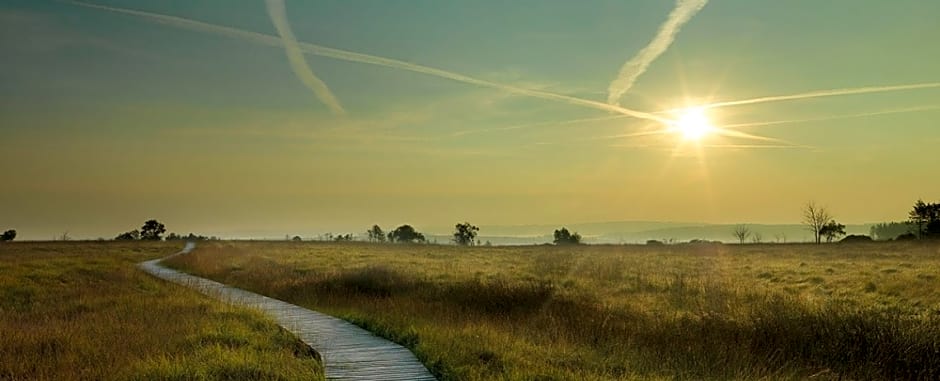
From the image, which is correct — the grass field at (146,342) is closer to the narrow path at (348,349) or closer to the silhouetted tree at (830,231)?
the narrow path at (348,349)

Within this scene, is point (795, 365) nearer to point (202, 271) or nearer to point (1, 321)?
point (1, 321)

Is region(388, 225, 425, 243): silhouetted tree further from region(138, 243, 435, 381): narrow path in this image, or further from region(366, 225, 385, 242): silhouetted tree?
region(138, 243, 435, 381): narrow path

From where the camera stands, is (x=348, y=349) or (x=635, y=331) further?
(x=635, y=331)

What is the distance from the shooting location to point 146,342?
1295 centimetres

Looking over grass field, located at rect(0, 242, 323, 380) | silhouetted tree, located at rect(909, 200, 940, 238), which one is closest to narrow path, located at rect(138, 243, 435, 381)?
grass field, located at rect(0, 242, 323, 380)

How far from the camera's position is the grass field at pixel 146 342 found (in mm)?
10516

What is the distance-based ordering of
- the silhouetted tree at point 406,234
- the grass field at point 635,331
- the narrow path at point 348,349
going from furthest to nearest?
the silhouetted tree at point 406,234 < the grass field at point 635,331 < the narrow path at point 348,349

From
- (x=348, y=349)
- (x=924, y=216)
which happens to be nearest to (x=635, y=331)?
(x=348, y=349)

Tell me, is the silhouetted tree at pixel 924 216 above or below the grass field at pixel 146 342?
above

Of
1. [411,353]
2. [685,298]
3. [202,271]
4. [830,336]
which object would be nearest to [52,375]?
[411,353]

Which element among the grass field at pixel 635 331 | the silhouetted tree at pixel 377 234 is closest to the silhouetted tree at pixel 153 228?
the silhouetted tree at pixel 377 234

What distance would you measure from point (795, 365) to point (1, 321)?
17992mm

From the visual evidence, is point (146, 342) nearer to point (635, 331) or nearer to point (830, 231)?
point (635, 331)

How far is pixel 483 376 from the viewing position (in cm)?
1008
